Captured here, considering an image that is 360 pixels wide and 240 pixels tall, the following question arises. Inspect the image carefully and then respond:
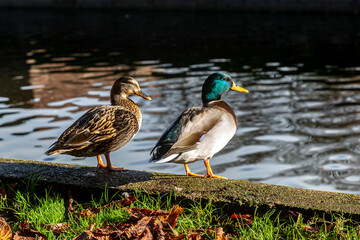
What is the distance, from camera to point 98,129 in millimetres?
3824

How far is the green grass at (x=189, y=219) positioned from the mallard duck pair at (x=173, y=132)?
315 millimetres

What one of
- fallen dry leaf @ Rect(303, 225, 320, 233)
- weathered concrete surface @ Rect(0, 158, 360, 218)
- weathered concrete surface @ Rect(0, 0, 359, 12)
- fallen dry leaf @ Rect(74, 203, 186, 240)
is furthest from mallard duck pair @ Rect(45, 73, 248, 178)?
weathered concrete surface @ Rect(0, 0, 359, 12)

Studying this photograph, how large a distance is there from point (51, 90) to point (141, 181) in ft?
22.1

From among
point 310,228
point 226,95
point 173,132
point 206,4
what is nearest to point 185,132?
point 173,132

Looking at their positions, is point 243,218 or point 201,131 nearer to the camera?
point 243,218

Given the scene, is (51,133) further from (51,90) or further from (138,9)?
(138,9)

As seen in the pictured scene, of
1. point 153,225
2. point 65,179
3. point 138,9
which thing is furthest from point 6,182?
point 138,9

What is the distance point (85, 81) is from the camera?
11.0 m

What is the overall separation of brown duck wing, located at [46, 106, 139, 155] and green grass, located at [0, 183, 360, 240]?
0.36 metres

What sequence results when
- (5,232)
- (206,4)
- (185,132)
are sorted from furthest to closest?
(206,4), (185,132), (5,232)

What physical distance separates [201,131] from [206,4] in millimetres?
24369

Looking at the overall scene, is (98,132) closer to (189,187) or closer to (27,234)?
(189,187)

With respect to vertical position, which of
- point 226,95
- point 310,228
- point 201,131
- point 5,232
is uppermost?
point 201,131

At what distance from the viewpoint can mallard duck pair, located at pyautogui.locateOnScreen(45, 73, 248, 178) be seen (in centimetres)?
367
